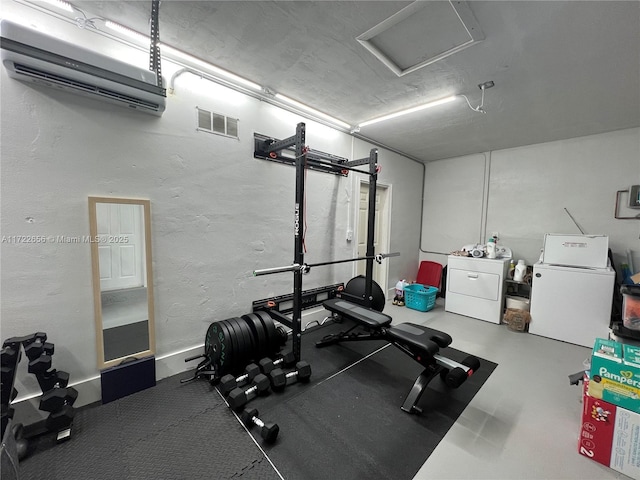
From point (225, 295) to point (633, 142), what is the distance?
17.9 ft

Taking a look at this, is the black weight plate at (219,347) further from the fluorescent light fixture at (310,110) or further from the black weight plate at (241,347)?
the fluorescent light fixture at (310,110)

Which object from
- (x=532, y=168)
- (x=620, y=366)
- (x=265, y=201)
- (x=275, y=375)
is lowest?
(x=275, y=375)

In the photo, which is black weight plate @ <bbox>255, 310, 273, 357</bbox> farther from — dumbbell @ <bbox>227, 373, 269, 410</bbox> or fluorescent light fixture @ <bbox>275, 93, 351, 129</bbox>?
fluorescent light fixture @ <bbox>275, 93, 351, 129</bbox>

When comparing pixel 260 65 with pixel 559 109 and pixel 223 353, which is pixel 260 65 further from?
pixel 559 109

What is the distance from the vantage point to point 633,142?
10.5 feet

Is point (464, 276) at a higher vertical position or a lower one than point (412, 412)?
higher

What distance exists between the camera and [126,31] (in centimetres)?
182

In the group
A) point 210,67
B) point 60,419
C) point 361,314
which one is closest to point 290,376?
point 361,314

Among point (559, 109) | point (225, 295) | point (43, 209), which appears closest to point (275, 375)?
point (225, 295)

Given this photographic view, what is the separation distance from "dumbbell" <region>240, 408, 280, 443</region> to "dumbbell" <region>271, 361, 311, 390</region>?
0.33 metres

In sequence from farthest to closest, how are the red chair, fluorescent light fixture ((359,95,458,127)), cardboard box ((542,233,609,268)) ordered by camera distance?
the red chair
cardboard box ((542,233,609,268))
fluorescent light fixture ((359,95,458,127))

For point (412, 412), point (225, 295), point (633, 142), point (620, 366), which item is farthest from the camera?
point (633, 142)

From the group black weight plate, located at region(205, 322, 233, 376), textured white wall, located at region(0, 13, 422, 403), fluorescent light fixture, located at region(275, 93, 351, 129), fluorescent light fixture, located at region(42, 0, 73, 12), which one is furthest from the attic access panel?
black weight plate, located at region(205, 322, 233, 376)

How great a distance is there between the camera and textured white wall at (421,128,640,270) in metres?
3.34
